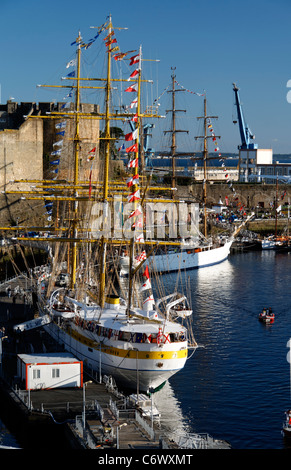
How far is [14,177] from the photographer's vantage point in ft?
232

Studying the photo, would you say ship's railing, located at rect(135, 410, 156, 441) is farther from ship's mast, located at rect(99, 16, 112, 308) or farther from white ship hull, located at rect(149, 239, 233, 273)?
white ship hull, located at rect(149, 239, 233, 273)

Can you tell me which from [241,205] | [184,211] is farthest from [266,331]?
[241,205]

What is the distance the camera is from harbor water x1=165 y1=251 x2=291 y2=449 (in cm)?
3192

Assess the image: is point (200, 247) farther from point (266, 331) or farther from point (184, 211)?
point (266, 331)

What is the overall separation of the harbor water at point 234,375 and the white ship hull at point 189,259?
1238 cm


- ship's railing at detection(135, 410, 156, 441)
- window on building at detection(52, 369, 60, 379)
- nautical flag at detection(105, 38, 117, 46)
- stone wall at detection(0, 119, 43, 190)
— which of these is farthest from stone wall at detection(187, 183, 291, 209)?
ship's railing at detection(135, 410, 156, 441)

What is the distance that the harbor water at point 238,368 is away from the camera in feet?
105

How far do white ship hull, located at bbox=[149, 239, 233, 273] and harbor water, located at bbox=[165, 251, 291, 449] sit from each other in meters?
9.84

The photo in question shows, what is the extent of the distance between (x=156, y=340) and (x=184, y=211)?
61.3 meters

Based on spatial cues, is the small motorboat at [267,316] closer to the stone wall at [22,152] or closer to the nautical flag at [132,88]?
the nautical flag at [132,88]

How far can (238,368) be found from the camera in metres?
39.6

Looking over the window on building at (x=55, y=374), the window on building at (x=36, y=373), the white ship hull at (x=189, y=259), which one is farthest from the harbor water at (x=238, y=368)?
the white ship hull at (x=189, y=259)

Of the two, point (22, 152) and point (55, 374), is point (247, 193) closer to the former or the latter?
point (22, 152)

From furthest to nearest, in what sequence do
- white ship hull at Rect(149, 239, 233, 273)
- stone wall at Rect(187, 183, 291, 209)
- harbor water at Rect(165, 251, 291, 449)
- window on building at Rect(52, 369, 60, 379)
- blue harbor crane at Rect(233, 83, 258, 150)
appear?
blue harbor crane at Rect(233, 83, 258, 150) < stone wall at Rect(187, 183, 291, 209) < white ship hull at Rect(149, 239, 233, 273) < window on building at Rect(52, 369, 60, 379) < harbor water at Rect(165, 251, 291, 449)
